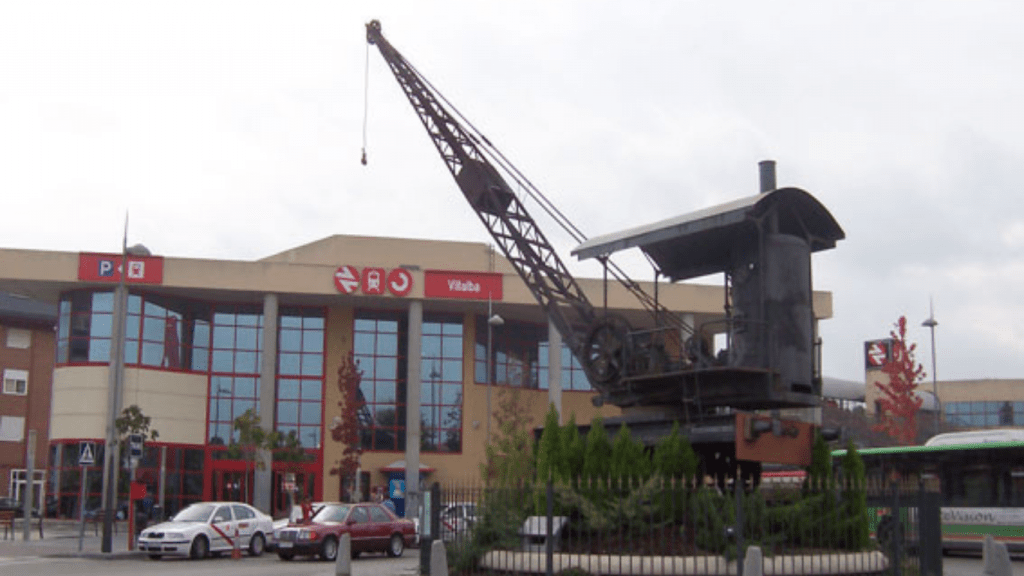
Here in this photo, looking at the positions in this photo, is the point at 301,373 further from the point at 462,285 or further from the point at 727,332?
the point at 727,332

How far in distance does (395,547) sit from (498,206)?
853cm

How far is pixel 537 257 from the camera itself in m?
28.5

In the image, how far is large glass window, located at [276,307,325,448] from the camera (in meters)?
54.5

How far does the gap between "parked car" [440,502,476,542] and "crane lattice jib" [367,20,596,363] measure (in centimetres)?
816

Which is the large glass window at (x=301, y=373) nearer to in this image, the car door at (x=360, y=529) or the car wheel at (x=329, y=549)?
the car door at (x=360, y=529)

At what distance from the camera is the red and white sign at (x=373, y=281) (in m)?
52.2

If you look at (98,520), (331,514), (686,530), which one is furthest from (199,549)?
(98,520)

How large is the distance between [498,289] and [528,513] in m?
35.9

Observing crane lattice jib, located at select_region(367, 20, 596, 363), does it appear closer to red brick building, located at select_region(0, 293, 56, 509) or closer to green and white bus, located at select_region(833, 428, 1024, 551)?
green and white bus, located at select_region(833, 428, 1024, 551)

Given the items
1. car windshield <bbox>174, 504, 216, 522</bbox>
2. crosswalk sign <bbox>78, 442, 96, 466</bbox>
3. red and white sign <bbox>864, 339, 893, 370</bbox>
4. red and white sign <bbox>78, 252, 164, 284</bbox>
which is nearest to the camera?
car windshield <bbox>174, 504, 216, 522</bbox>

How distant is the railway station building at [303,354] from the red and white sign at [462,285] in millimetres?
61

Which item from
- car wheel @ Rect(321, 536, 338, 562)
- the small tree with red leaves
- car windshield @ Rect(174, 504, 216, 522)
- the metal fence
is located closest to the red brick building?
the small tree with red leaves

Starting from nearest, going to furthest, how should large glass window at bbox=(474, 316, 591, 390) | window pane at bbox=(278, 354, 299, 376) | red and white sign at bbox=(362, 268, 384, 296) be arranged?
red and white sign at bbox=(362, 268, 384, 296)
window pane at bbox=(278, 354, 299, 376)
large glass window at bbox=(474, 316, 591, 390)

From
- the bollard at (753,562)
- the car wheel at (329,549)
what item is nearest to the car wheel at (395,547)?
the car wheel at (329,549)
